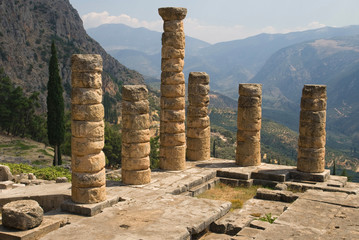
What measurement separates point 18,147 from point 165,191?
2461 centimetres

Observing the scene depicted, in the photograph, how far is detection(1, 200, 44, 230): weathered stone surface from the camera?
10.0m

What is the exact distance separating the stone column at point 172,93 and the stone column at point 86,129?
523cm

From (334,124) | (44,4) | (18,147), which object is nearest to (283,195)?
(18,147)

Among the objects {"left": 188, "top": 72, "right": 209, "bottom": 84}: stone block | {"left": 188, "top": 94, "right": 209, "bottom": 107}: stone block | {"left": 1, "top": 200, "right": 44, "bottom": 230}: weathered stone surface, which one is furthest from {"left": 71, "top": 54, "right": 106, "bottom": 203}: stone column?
{"left": 188, "top": 94, "right": 209, "bottom": 107}: stone block

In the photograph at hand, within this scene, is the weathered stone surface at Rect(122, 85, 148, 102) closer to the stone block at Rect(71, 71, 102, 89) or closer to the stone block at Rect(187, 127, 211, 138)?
the stone block at Rect(71, 71, 102, 89)

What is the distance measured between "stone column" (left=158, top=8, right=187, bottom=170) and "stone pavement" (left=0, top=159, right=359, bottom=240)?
54.2 inches

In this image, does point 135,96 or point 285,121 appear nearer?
point 135,96

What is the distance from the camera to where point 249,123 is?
18.4 meters

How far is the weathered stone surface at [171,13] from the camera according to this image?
16781 mm

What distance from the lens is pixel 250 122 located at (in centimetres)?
1836

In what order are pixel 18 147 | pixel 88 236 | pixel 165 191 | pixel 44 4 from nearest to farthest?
pixel 88 236
pixel 165 191
pixel 18 147
pixel 44 4

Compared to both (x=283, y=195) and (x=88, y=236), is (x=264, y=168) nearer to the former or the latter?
(x=283, y=195)

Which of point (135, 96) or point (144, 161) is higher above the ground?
point (135, 96)

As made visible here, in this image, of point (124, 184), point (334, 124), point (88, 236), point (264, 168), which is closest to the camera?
point (88, 236)
